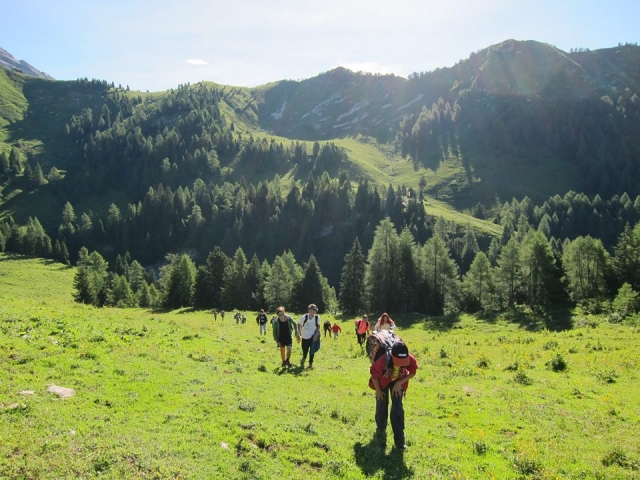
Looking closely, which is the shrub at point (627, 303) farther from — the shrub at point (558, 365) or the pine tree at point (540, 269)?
the shrub at point (558, 365)

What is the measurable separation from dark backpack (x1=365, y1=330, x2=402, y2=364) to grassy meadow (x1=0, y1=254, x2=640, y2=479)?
8.50ft

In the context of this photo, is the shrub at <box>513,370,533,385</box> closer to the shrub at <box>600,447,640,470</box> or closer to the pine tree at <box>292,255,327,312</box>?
the shrub at <box>600,447,640,470</box>

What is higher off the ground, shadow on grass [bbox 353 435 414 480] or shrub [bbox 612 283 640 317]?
shadow on grass [bbox 353 435 414 480]

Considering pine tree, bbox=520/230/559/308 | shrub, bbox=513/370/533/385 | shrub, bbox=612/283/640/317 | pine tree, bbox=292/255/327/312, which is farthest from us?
pine tree, bbox=292/255/327/312

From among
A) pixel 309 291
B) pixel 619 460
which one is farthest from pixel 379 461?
pixel 309 291

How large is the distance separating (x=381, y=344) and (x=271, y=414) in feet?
15.4

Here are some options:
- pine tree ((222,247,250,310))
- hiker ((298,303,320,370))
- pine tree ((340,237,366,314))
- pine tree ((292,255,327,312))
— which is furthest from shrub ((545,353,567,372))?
pine tree ((222,247,250,310))

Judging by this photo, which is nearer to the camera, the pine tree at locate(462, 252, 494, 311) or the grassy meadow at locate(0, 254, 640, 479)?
the grassy meadow at locate(0, 254, 640, 479)

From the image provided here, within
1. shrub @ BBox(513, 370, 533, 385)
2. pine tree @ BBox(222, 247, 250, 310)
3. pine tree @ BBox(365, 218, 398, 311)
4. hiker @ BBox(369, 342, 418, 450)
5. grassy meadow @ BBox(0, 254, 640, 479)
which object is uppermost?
hiker @ BBox(369, 342, 418, 450)

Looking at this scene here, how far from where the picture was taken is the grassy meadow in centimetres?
988

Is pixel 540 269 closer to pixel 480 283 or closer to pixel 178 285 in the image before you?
pixel 480 283

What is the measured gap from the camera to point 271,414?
1331cm

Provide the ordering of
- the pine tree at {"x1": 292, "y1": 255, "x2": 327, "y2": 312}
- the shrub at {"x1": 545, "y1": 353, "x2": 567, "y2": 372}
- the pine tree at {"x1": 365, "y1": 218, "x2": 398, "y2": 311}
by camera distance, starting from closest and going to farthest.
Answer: the shrub at {"x1": 545, "y1": 353, "x2": 567, "y2": 372}
the pine tree at {"x1": 365, "y1": 218, "x2": 398, "y2": 311}
the pine tree at {"x1": 292, "y1": 255, "x2": 327, "y2": 312}

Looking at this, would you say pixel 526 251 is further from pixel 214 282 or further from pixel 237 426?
pixel 237 426
